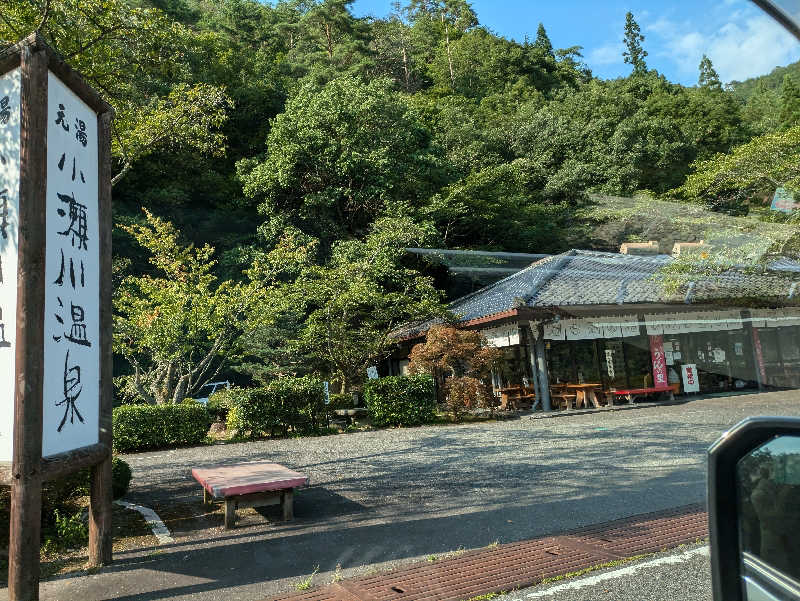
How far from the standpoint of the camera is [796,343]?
1598cm

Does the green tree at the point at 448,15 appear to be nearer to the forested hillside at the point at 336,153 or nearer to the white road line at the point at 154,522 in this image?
the forested hillside at the point at 336,153

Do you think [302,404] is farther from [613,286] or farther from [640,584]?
[640,584]

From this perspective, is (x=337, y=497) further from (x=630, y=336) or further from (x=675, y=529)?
(x=630, y=336)

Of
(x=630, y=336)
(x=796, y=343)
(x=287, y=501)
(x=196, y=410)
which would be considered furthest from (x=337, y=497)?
(x=796, y=343)

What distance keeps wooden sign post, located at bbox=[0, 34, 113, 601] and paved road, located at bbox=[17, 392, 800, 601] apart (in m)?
0.75

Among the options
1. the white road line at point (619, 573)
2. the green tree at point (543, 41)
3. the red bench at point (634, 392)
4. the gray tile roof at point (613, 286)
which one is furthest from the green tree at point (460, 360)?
the green tree at point (543, 41)

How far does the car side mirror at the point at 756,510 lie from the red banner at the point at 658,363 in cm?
1539

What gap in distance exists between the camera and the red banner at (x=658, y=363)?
15477 millimetres

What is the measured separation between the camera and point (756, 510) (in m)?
1.27

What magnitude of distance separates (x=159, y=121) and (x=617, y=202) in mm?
18821

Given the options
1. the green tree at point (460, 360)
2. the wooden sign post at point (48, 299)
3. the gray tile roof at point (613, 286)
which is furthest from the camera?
the green tree at point (460, 360)

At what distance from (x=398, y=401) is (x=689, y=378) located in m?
8.56

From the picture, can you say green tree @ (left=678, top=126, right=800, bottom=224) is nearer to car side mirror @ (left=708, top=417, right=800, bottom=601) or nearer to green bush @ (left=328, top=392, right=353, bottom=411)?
green bush @ (left=328, top=392, right=353, bottom=411)

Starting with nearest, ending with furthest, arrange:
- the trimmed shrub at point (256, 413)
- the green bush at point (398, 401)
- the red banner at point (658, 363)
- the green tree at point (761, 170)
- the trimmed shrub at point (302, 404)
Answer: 1. the green tree at point (761, 170)
2. the trimmed shrub at point (256, 413)
3. the trimmed shrub at point (302, 404)
4. the green bush at point (398, 401)
5. the red banner at point (658, 363)
